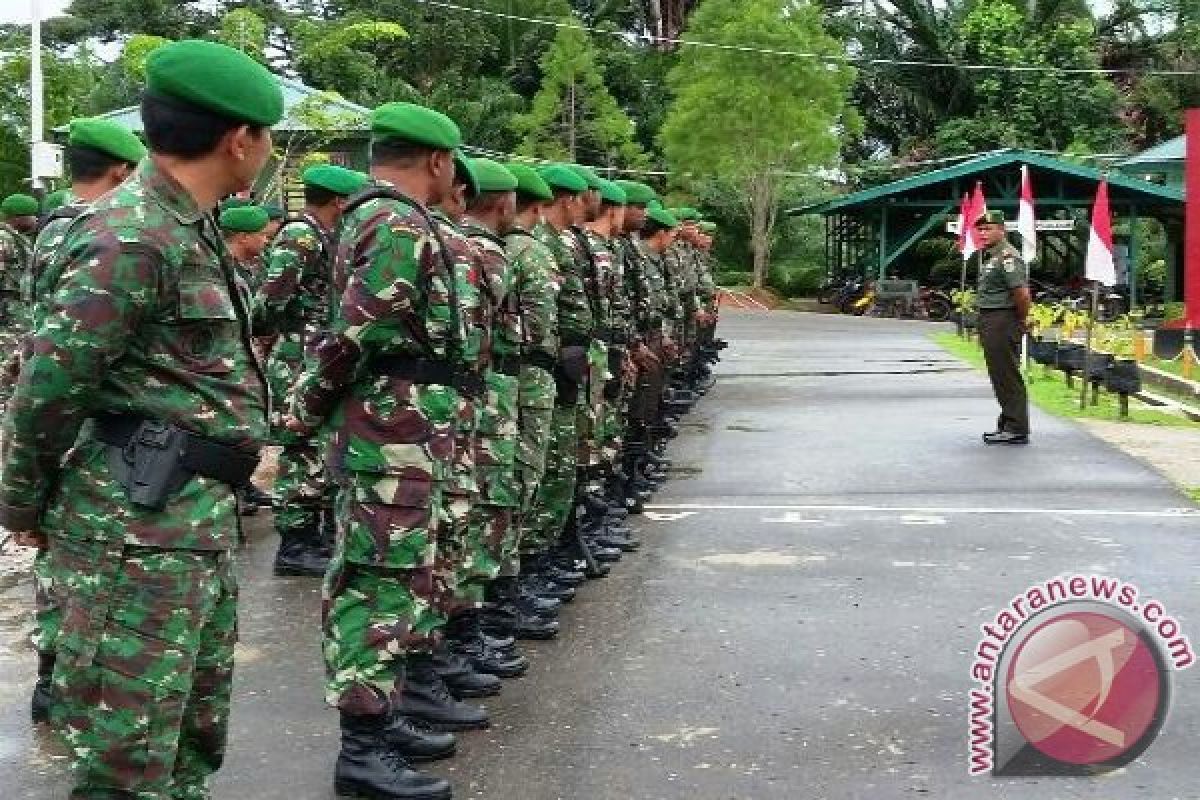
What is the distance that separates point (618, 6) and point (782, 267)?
10.9m

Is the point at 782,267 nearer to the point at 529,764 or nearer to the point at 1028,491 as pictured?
the point at 1028,491

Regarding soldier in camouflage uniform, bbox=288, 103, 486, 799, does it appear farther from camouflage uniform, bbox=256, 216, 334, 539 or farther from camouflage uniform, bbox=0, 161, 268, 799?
camouflage uniform, bbox=256, 216, 334, 539

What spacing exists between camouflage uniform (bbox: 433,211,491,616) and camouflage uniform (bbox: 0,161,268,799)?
1.21 meters

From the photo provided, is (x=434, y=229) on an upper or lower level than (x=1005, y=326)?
upper

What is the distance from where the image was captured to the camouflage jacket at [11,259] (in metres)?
8.65

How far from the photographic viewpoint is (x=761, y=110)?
1363 inches

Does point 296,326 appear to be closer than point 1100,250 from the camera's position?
Yes

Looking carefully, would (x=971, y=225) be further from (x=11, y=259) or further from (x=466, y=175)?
(x=466, y=175)

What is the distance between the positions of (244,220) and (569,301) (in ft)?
5.61

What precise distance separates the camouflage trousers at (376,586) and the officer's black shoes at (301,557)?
8.97 ft

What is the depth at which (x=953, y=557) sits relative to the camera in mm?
6824

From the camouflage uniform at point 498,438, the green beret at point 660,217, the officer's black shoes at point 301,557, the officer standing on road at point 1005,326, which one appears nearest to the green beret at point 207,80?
the camouflage uniform at point 498,438

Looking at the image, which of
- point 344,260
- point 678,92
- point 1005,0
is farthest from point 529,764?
point 1005,0

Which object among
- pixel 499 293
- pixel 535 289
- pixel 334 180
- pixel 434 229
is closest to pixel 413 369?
pixel 434 229
